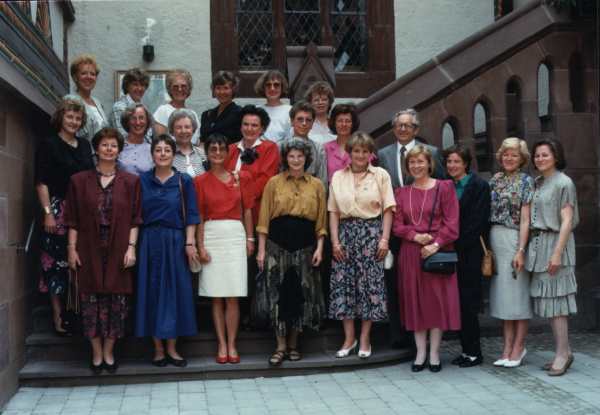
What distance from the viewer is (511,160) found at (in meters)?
7.23

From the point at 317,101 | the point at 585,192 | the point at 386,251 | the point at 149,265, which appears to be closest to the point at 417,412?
the point at 386,251

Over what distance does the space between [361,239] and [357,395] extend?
4.23 feet

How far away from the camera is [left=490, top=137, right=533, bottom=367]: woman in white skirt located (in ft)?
23.6

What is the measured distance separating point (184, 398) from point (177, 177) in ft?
5.54

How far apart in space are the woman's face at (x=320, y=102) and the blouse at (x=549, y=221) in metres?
1.95

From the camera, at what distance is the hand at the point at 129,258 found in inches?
269

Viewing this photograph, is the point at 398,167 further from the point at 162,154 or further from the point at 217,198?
the point at 162,154

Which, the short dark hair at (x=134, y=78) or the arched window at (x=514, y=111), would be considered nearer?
the short dark hair at (x=134, y=78)

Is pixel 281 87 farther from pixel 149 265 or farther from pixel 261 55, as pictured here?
pixel 261 55

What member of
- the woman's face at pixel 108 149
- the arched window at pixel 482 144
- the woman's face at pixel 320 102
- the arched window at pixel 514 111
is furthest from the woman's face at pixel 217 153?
the arched window at pixel 514 111

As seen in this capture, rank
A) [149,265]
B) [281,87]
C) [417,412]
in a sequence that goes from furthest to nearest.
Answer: [281,87]
[149,265]
[417,412]

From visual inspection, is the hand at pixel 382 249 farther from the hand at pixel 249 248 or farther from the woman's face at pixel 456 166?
the hand at pixel 249 248

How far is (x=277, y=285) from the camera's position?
7.20m

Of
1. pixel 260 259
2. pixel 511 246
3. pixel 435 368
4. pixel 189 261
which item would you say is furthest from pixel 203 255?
pixel 511 246
